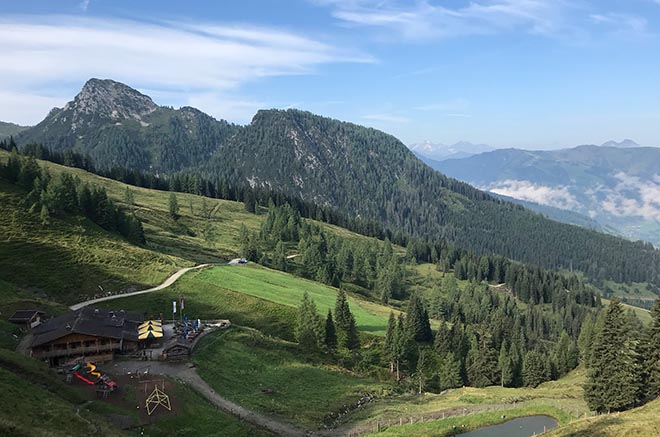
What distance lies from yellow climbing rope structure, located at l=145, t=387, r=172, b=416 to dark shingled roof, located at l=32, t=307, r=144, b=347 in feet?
62.5

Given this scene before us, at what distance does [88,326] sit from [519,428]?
64708mm

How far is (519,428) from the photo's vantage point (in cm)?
6072

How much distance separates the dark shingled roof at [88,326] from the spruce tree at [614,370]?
70838 millimetres

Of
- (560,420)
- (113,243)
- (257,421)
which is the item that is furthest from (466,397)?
(113,243)

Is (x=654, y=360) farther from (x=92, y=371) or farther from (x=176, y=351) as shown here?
(x=92, y=371)

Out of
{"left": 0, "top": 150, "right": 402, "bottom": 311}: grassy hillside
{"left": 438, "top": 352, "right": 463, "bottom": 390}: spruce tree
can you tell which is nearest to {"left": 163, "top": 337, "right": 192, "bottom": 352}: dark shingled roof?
{"left": 0, "top": 150, "right": 402, "bottom": 311}: grassy hillside

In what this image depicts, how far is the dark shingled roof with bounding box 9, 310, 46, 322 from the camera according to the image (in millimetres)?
70938

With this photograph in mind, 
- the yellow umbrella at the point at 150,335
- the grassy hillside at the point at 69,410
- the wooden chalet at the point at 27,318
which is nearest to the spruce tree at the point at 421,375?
the grassy hillside at the point at 69,410

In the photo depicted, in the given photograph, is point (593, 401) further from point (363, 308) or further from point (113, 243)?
point (113, 243)

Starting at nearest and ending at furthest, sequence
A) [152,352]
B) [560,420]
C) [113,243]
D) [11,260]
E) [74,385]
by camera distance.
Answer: [74,385], [560,420], [152,352], [11,260], [113,243]

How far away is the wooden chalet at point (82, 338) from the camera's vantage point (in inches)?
2514

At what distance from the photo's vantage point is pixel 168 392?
54.0m

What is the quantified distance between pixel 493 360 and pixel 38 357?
8671cm

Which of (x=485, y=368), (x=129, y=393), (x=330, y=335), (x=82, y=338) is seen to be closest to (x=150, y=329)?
(x=82, y=338)
